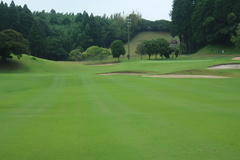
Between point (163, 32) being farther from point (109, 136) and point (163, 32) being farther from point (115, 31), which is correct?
point (109, 136)

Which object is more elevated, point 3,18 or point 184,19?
point 3,18

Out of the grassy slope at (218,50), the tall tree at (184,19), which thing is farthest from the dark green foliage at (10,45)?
the tall tree at (184,19)

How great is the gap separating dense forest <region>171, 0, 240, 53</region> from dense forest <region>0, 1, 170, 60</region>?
19.1 m

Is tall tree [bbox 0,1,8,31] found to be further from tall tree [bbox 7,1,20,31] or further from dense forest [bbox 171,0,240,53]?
dense forest [bbox 171,0,240,53]

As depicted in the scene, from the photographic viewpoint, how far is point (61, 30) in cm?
11744

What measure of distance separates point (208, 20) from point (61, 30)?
66.3 metres

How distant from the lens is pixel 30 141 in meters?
6.41

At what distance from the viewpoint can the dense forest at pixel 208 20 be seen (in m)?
75.4

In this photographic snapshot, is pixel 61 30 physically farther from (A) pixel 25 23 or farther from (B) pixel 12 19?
(B) pixel 12 19

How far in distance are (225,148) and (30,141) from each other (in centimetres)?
455

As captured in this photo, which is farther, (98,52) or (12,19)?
(12,19)

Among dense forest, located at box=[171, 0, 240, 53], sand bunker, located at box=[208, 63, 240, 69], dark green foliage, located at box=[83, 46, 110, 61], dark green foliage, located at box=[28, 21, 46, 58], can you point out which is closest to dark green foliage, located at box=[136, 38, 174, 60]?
Result: dark green foliage, located at box=[83, 46, 110, 61]

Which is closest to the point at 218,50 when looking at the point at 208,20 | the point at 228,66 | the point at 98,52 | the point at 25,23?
the point at 208,20

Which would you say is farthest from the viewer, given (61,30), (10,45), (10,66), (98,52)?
(61,30)
